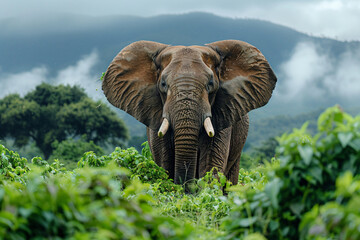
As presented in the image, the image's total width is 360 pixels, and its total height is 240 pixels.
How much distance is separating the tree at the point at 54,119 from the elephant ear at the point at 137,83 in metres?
41.1

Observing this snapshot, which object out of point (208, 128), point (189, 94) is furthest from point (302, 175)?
point (189, 94)

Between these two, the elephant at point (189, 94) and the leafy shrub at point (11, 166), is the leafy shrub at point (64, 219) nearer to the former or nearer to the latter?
the leafy shrub at point (11, 166)

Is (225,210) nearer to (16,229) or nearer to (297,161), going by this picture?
(297,161)

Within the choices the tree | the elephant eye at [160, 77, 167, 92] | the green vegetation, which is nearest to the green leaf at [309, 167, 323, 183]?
the green vegetation

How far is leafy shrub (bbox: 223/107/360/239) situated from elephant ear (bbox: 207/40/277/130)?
6.02 meters

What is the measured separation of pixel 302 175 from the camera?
3789mm

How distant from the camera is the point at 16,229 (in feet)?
10.5

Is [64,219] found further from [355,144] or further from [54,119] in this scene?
[54,119]

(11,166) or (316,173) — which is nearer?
(316,173)

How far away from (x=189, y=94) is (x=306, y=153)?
5.25 metres

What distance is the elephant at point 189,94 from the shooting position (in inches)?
351

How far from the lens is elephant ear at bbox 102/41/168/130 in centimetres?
1002

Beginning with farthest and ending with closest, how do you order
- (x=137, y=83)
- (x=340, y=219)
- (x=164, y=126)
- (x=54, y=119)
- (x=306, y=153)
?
1. (x=54, y=119)
2. (x=137, y=83)
3. (x=164, y=126)
4. (x=306, y=153)
5. (x=340, y=219)

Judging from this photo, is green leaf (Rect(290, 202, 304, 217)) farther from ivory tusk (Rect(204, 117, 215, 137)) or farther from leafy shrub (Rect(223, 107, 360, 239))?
ivory tusk (Rect(204, 117, 215, 137))
